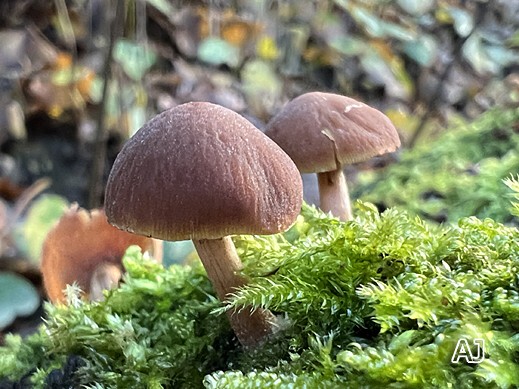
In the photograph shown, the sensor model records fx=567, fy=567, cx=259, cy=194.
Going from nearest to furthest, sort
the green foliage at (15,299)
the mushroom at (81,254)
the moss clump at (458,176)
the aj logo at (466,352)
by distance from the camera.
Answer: the aj logo at (466,352) → the mushroom at (81,254) → the moss clump at (458,176) → the green foliage at (15,299)

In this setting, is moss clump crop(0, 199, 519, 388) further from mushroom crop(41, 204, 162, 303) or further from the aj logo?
mushroom crop(41, 204, 162, 303)

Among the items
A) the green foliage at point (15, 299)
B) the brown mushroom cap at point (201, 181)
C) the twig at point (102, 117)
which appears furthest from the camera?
the twig at point (102, 117)

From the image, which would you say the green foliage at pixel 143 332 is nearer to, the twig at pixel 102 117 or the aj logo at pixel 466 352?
the aj logo at pixel 466 352

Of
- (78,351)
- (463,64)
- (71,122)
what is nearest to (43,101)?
(71,122)

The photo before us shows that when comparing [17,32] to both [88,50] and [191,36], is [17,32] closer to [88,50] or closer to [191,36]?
[88,50]

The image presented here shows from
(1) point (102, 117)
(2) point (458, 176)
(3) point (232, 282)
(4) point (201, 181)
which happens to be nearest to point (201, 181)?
(4) point (201, 181)

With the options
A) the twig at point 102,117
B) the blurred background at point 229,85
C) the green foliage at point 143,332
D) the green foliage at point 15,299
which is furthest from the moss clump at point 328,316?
the twig at point 102,117

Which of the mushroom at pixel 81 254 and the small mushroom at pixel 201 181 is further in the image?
the mushroom at pixel 81 254
